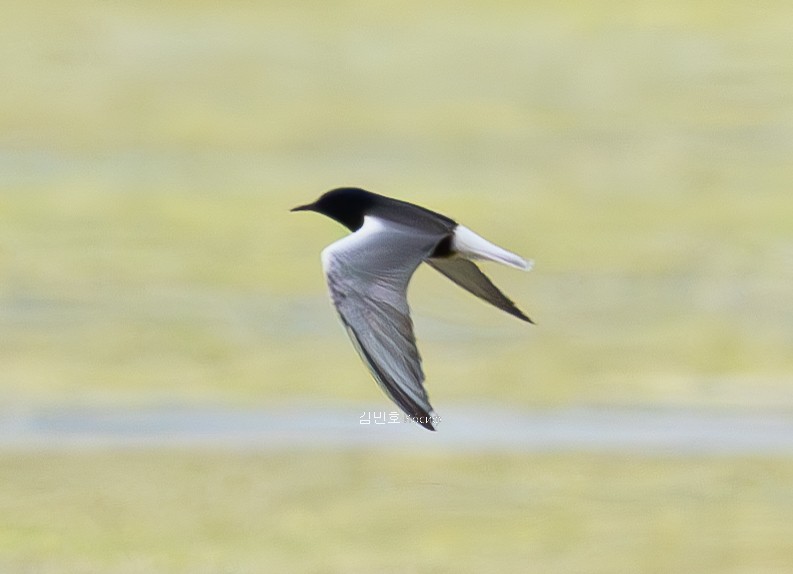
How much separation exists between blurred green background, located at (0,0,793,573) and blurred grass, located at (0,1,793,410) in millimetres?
32

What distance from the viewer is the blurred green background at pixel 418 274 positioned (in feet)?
25.2

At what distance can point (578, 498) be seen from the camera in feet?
26.3

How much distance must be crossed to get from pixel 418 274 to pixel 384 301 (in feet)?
21.4

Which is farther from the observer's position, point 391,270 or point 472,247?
point 472,247

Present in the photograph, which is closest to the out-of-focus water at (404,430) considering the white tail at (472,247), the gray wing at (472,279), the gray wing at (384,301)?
the gray wing at (472,279)

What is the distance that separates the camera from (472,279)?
548 cm

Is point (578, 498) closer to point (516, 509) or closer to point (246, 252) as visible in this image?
point (516, 509)

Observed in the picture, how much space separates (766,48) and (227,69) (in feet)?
15.9

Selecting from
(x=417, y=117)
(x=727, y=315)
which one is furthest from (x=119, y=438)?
(x=417, y=117)

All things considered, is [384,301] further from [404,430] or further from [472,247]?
[404,430]

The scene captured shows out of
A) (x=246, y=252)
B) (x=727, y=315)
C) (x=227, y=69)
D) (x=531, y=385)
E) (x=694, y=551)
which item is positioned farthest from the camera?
(x=227, y=69)

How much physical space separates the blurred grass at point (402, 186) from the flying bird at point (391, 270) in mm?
3940

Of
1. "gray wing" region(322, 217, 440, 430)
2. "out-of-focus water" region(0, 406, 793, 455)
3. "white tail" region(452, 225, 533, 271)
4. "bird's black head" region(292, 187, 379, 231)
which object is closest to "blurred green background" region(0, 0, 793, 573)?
"out-of-focus water" region(0, 406, 793, 455)

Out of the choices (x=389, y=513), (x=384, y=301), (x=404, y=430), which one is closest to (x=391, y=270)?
(x=384, y=301)
